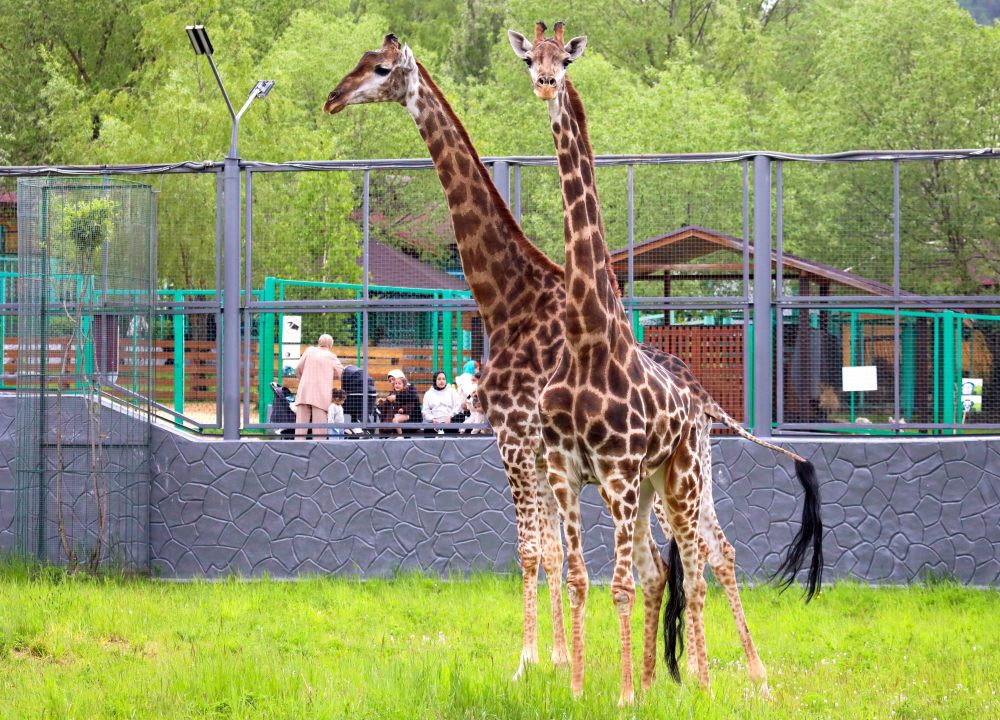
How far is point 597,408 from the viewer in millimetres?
6066

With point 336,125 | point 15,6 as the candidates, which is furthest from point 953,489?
point 15,6

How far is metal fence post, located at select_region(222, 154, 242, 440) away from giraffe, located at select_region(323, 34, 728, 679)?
13.3ft

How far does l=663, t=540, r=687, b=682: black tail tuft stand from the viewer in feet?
23.4

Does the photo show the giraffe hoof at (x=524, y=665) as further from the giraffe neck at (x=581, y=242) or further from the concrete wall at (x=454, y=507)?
the concrete wall at (x=454, y=507)

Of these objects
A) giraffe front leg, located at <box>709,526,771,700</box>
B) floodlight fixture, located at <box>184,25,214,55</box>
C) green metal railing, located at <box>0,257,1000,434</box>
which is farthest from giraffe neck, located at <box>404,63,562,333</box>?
floodlight fixture, located at <box>184,25,214,55</box>

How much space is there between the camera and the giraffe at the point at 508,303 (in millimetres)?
7566

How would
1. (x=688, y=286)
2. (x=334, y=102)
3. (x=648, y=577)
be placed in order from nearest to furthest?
1. (x=648, y=577)
2. (x=334, y=102)
3. (x=688, y=286)

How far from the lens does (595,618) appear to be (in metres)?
9.52

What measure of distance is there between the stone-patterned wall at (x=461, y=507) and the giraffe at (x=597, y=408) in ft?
14.3

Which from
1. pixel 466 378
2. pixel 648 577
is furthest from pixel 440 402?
pixel 648 577

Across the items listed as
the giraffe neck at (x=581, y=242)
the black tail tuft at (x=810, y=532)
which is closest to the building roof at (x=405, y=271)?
the black tail tuft at (x=810, y=532)

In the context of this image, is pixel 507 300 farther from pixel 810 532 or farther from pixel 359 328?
pixel 359 328

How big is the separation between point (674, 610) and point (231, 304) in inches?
224

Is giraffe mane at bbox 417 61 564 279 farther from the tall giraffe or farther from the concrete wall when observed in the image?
the concrete wall
